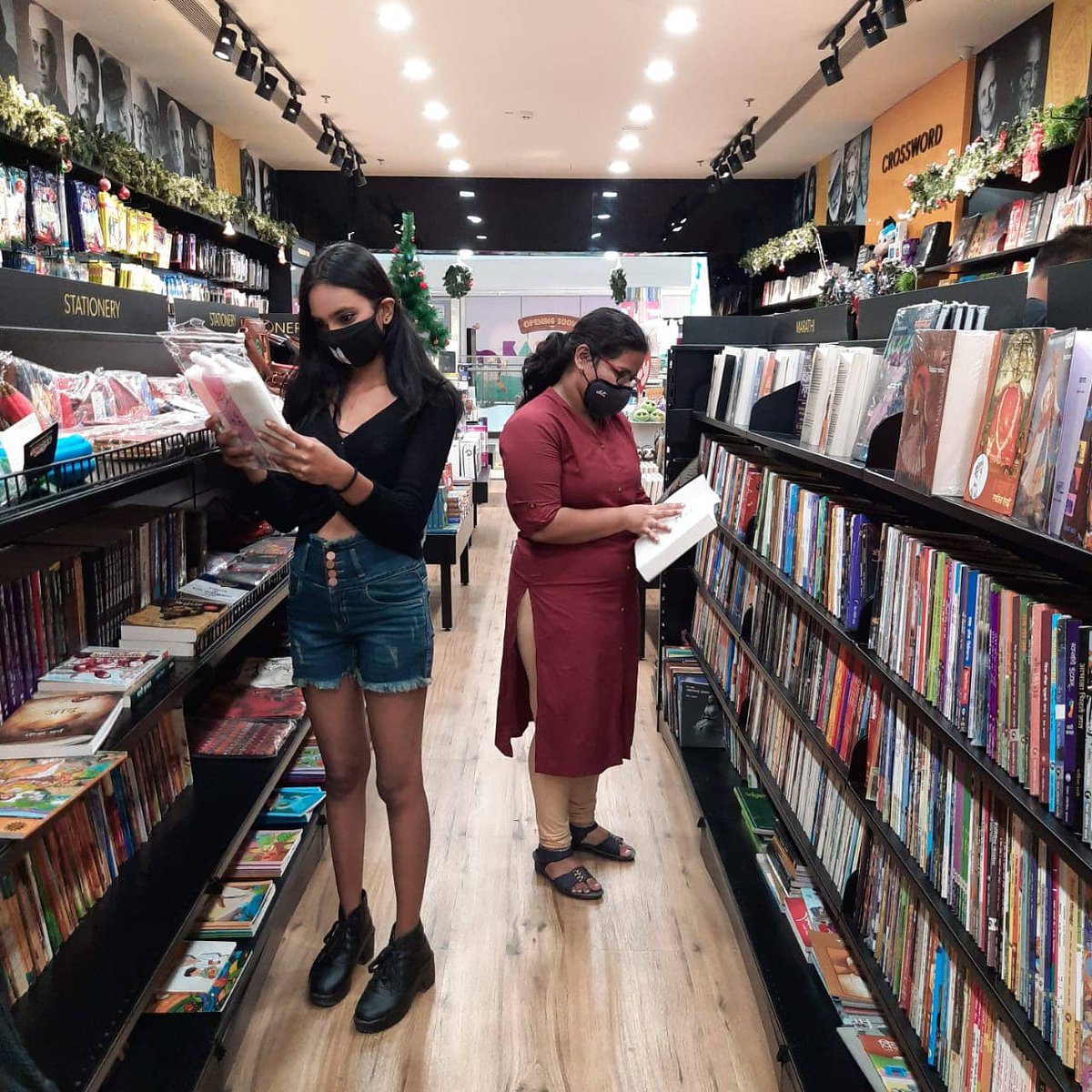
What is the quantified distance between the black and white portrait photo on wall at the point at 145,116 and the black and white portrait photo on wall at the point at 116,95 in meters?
0.07

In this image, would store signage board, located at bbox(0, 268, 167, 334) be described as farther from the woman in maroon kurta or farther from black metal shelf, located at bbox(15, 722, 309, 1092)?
black metal shelf, located at bbox(15, 722, 309, 1092)

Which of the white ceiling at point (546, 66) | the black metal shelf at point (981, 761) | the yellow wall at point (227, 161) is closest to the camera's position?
the black metal shelf at point (981, 761)

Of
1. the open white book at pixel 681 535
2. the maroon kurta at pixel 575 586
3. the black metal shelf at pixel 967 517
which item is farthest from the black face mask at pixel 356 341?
the black metal shelf at pixel 967 517

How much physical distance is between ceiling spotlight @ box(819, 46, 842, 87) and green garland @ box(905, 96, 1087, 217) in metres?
0.86

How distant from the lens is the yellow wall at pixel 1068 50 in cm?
501

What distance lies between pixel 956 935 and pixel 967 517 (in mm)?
636

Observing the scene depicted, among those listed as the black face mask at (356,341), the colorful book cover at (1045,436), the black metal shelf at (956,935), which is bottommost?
the black metal shelf at (956,935)

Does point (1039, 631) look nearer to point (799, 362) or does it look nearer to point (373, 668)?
point (373, 668)

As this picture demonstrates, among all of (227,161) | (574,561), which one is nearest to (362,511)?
(574,561)

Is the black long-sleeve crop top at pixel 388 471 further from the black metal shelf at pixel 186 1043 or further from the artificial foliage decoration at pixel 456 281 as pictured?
the artificial foliage decoration at pixel 456 281

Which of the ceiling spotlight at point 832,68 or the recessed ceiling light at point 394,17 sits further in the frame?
the ceiling spotlight at point 832,68

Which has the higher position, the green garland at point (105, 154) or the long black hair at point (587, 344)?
the green garland at point (105, 154)

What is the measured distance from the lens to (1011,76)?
19.1 ft

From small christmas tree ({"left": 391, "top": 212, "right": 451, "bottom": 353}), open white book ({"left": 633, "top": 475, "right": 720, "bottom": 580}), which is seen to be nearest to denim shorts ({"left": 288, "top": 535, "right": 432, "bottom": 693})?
open white book ({"left": 633, "top": 475, "right": 720, "bottom": 580})
